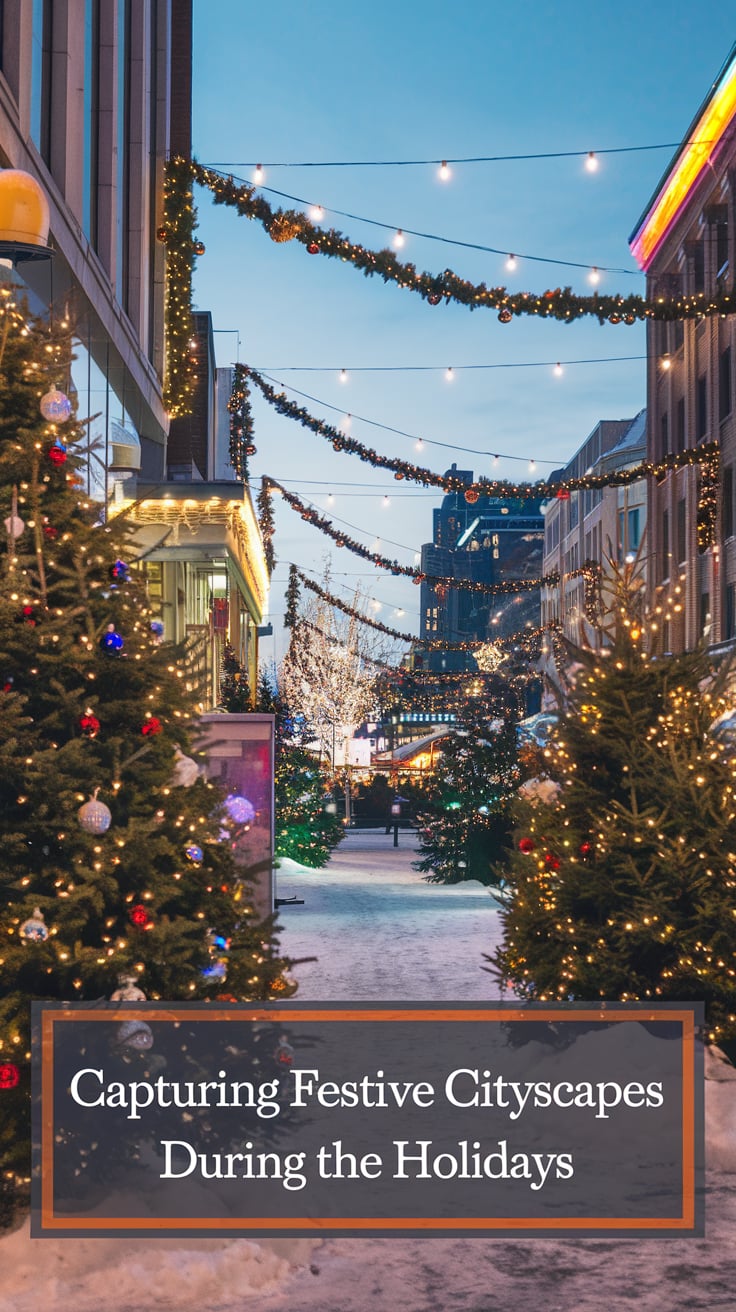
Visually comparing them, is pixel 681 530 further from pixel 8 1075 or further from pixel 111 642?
pixel 8 1075

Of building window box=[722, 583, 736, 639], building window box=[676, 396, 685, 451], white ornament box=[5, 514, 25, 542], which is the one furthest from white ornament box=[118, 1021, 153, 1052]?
building window box=[676, 396, 685, 451]

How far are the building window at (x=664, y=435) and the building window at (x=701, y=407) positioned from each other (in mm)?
4376

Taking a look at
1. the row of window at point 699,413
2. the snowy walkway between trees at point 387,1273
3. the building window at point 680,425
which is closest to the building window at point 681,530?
the row of window at point 699,413

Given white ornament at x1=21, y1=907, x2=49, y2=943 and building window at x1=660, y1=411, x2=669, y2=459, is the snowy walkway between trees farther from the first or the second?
building window at x1=660, y1=411, x2=669, y2=459

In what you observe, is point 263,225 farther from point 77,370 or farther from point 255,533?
point 255,533

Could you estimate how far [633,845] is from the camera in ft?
28.5

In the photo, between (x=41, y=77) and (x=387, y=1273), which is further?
(x=41, y=77)

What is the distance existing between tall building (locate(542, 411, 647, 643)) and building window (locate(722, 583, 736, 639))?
58.4 feet

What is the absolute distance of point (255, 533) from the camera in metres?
33.1

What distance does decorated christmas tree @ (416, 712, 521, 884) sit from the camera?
25.7 m

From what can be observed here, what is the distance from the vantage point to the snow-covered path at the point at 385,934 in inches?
506

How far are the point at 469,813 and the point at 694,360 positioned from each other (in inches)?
727

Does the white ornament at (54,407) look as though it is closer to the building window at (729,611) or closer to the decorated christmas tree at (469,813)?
the decorated christmas tree at (469,813)

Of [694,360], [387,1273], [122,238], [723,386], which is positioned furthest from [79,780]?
[694,360]
